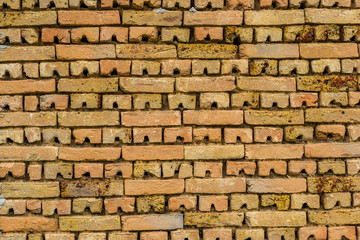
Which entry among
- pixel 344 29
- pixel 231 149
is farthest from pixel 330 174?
pixel 344 29

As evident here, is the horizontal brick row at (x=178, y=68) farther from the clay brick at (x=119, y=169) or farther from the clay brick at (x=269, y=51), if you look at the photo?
the clay brick at (x=119, y=169)

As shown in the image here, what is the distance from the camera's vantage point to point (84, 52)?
6.57 feet

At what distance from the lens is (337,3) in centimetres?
205

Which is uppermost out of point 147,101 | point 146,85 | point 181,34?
point 181,34

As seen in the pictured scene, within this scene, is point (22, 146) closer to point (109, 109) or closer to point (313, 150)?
point (109, 109)

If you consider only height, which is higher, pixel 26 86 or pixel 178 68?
pixel 178 68

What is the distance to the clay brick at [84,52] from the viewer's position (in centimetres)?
200

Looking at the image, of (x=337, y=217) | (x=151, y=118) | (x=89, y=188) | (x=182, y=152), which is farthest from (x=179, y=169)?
(x=337, y=217)

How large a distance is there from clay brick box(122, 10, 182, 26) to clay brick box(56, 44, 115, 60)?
209mm

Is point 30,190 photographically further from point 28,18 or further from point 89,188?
point 28,18

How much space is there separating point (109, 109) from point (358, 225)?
1721mm

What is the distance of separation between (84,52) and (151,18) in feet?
1.55

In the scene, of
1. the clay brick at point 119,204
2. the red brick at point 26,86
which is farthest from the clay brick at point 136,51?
the clay brick at point 119,204

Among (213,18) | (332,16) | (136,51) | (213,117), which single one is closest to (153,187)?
(213,117)
